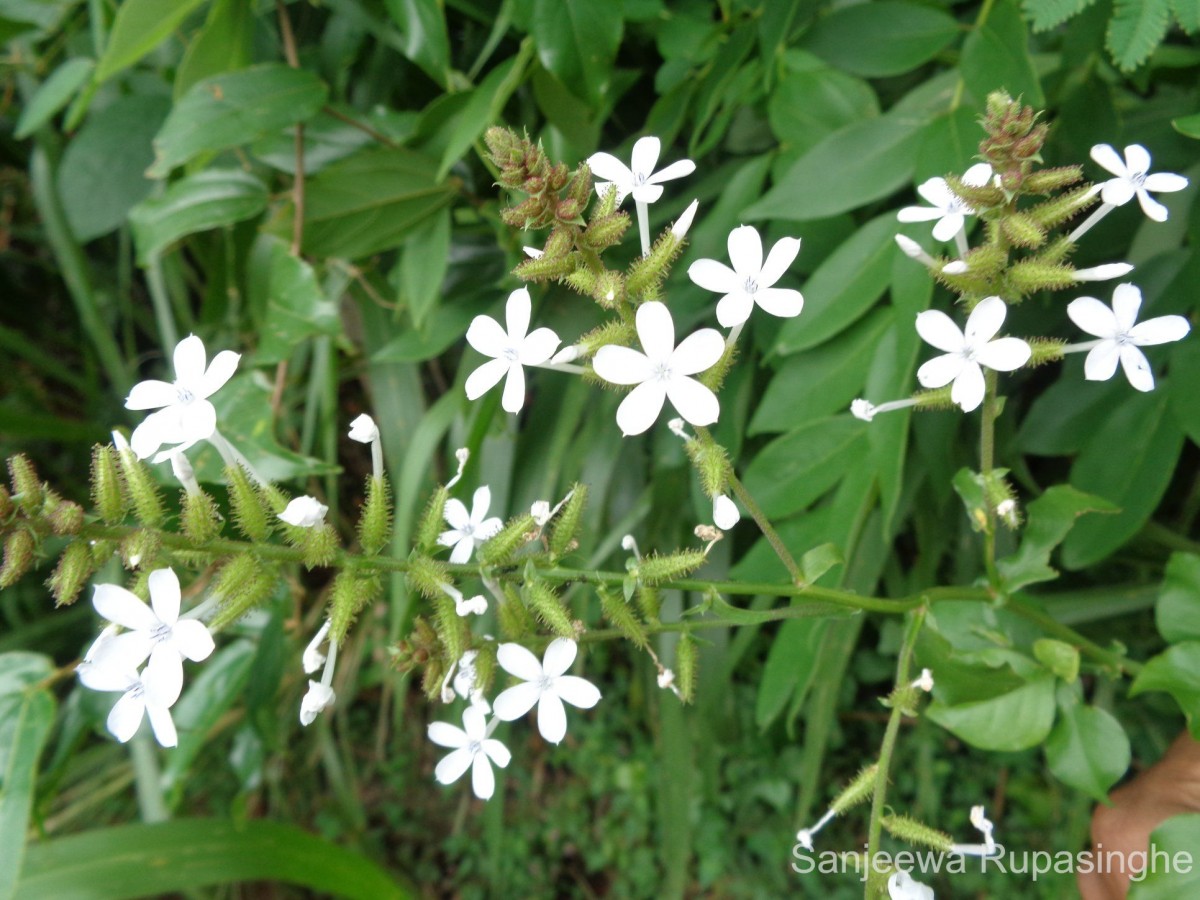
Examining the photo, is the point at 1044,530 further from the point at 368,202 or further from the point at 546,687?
the point at 368,202

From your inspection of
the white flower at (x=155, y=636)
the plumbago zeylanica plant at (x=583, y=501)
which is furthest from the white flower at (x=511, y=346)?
the white flower at (x=155, y=636)

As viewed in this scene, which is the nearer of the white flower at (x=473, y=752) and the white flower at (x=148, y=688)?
the white flower at (x=148, y=688)

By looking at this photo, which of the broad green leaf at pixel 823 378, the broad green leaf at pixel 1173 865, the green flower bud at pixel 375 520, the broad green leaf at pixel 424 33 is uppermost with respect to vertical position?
the broad green leaf at pixel 424 33

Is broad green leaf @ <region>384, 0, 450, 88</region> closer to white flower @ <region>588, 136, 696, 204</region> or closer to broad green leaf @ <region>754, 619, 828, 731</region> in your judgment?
white flower @ <region>588, 136, 696, 204</region>

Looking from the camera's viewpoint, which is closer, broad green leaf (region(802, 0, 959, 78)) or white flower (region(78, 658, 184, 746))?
white flower (region(78, 658, 184, 746))

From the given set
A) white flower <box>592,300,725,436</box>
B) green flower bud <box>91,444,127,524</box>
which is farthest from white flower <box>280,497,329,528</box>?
A: white flower <box>592,300,725,436</box>

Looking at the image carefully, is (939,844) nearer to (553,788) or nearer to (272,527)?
(272,527)

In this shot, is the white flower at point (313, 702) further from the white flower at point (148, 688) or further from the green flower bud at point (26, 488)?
the green flower bud at point (26, 488)
